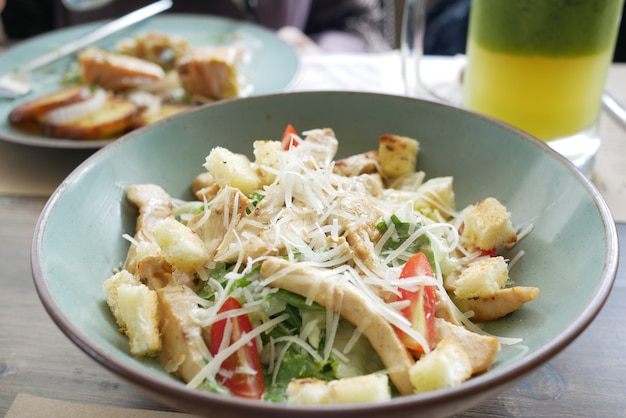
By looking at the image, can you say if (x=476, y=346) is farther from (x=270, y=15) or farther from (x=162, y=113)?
(x=270, y=15)

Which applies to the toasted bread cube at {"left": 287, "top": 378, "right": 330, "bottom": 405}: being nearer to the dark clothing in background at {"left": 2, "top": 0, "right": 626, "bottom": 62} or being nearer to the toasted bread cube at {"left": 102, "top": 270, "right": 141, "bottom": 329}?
the toasted bread cube at {"left": 102, "top": 270, "right": 141, "bottom": 329}

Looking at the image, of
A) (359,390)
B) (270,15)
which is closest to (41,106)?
(359,390)

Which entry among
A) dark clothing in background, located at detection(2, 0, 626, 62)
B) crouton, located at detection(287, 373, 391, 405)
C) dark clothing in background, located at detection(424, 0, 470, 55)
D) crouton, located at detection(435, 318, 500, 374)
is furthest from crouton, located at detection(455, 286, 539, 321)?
dark clothing in background, located at detection(424, 0, 470, 55)

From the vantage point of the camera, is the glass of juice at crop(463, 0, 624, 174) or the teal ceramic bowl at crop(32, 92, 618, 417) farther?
the glass of juice at crop(463, 0, 624, 174)

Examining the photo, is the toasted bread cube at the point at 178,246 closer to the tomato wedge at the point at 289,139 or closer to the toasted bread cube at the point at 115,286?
the toasted bread cube at the point at 115,286

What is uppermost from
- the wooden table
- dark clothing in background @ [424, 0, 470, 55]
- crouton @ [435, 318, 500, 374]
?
crouton @ [435, 318, 500, 374]

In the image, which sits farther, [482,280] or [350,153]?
[350,153]

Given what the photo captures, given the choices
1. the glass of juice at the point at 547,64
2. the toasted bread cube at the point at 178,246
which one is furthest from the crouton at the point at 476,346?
the glass of juice at the point at 547,64
